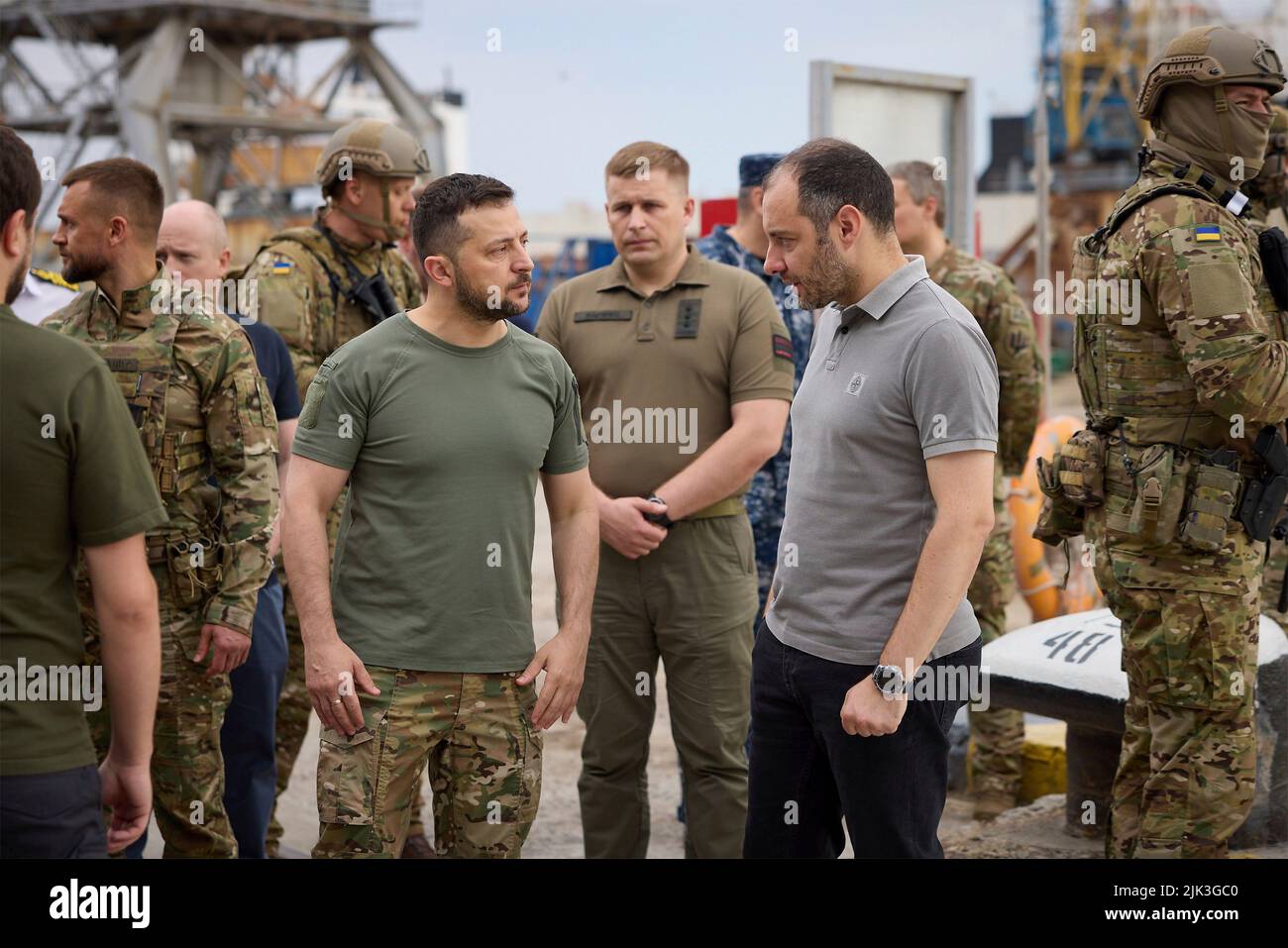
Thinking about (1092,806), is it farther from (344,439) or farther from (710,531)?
(344,439)

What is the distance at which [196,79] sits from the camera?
3797cm

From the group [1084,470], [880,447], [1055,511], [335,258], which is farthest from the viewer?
[335,258]

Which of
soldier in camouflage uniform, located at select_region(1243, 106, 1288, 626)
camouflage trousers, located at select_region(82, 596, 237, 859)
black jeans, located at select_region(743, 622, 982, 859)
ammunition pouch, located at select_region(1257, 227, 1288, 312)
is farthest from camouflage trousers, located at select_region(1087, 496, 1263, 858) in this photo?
camouflage trousers, located at select_region(82, 596, 237, 859)

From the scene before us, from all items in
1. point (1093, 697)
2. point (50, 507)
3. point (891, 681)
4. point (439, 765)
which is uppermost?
point (50, 507)

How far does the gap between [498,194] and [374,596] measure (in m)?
0.98

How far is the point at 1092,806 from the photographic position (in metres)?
4.72

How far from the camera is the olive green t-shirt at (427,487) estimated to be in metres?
3.16

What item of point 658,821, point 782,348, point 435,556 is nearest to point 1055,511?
point 782,348

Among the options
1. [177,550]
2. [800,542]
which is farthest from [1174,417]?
[177,550]

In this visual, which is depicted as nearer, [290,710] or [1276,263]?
[1276,263]

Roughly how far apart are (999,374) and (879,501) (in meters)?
2.72

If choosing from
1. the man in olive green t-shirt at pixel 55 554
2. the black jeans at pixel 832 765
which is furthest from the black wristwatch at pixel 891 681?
the man in olive green t-shirt at pixel 55 554

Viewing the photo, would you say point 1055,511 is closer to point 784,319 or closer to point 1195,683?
point 1195,683

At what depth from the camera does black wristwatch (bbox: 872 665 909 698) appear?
2.85 metres
